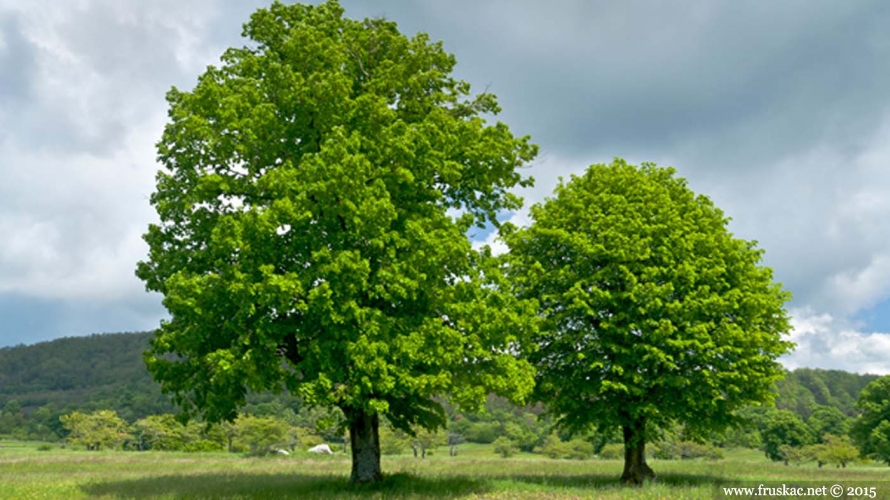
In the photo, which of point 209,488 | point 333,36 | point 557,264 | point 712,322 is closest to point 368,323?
point 209,488

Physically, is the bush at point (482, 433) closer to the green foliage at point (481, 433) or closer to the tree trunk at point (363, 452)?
the green foliage at point (481, 433)

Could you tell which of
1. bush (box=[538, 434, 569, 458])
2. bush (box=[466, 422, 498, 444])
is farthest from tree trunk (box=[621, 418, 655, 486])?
bush (box=[466, 422, 498, 444])

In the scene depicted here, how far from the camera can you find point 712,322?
2725cm

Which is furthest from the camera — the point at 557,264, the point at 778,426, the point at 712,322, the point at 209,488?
the point at 778,426

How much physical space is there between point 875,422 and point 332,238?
70.8 metres

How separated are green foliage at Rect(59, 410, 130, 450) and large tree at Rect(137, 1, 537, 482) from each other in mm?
88364

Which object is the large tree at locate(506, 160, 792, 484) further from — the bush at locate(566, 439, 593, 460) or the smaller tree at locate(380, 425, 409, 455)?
the bush at locate(566, 439, 593, 460)

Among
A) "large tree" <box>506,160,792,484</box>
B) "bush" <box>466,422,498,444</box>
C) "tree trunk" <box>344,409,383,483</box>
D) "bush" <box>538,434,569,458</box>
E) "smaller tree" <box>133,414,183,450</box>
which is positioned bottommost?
"bush" <box>466,422,498,444</box>

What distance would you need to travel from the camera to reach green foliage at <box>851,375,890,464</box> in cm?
6219

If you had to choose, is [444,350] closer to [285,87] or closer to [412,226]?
[412,226]

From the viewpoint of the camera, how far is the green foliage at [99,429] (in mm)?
94812

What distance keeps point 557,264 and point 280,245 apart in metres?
15.2

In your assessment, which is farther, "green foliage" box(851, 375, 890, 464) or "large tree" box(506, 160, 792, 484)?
"green foliage" box(851, 375, 890, 464)

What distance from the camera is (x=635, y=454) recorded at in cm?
2944
